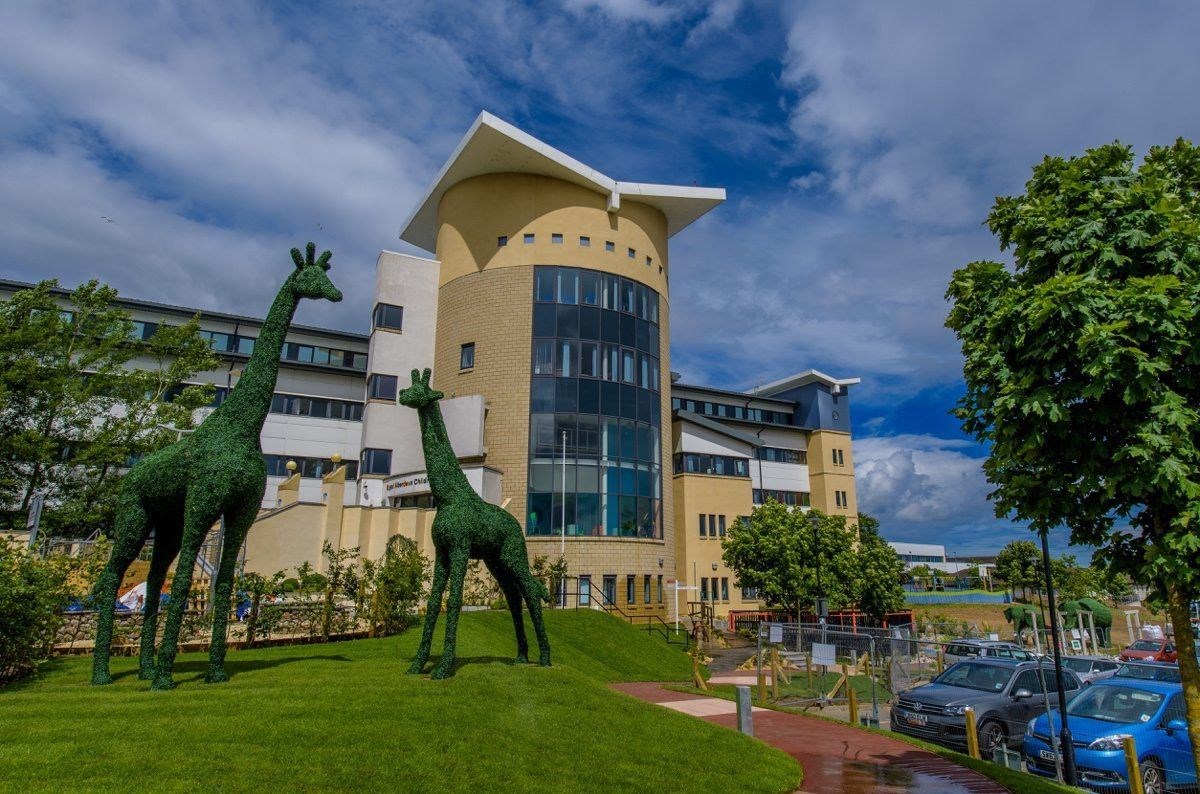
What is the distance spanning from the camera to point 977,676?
51.6 feet

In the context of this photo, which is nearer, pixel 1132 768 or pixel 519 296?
pixel 1132 768

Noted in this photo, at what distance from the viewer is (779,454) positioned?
191 feet

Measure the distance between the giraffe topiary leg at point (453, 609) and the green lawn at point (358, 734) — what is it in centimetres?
39

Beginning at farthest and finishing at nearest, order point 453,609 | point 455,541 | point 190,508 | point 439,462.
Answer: point 439,462 < point 455,541 < point 453,609 < point 190,508

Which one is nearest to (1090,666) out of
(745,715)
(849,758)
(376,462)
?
(849,758)

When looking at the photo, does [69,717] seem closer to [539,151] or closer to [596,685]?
[596,685]

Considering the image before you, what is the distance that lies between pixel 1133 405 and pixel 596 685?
9268mm

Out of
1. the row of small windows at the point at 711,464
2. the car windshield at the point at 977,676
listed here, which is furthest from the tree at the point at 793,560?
the car windshield at the point at 977,676

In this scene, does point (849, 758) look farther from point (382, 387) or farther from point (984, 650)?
point (382, 387)

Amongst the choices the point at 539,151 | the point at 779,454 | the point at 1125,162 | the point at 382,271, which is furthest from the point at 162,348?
the point at 779,454

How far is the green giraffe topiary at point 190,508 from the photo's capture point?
10258mm

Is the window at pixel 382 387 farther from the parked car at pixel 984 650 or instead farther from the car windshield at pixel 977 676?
the car windshield at pixel 977 676

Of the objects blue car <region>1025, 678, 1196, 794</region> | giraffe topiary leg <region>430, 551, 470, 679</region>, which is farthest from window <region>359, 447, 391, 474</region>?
blue car <region>1025, 678, 1196, 794</region>

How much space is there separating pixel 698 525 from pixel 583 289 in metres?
17.6
